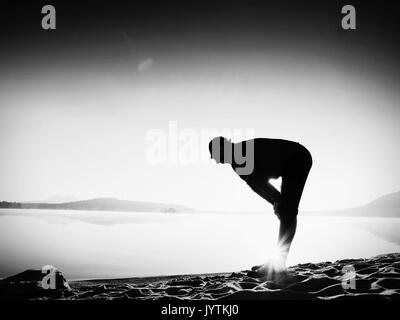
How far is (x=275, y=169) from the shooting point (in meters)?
4.02

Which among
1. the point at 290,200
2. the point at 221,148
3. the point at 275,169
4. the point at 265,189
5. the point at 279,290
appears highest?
the point at 221,148

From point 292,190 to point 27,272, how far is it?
429 cm

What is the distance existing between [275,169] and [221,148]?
829 millimetres

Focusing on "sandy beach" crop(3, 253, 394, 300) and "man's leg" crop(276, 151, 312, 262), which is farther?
"man's leg" crop(276, 151, 312, 262)

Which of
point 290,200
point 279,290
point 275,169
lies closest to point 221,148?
point 275,169

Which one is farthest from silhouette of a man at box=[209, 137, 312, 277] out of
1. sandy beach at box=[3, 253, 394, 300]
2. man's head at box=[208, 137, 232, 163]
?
sandy beach at box=[3, 253, 394, 300]

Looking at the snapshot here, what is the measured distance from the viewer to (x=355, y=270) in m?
4.14

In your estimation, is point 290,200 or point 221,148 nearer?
point 290,200

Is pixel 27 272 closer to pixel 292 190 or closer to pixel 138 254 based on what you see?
pixel 292 190

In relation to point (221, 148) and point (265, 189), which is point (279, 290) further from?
point (221, 148)

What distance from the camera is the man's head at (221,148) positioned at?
410 cm

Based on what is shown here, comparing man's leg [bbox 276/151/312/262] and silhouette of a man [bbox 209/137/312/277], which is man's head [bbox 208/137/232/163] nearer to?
silhouette of a man [bbox 209/137/312/277]

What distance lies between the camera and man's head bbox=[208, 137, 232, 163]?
4098 mm
